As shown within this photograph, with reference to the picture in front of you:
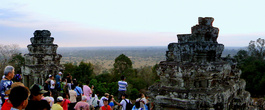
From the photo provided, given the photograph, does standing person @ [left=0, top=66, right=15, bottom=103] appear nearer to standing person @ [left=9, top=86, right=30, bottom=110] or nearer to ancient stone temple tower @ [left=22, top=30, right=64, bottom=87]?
standing person @ [left=9, top=86, right=30, bottom=110]

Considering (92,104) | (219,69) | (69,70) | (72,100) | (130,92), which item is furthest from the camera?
(69,70)

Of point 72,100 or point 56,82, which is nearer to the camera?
point 72,100

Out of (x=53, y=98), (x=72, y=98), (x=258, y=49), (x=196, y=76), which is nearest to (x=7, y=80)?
(x=53, y=98)

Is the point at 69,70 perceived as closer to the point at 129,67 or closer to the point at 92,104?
the point at 129,67

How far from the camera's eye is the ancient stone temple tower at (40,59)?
8281 mm

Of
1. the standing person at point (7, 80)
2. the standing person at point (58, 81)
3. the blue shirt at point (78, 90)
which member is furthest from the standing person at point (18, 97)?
the standing person at point (58, 81)

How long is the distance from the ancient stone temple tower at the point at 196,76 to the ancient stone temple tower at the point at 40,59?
5610 millimetres

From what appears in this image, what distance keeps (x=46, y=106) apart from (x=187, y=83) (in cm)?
241

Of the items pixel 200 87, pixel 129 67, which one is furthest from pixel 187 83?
pixel 129 67

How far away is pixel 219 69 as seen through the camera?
3.80 m

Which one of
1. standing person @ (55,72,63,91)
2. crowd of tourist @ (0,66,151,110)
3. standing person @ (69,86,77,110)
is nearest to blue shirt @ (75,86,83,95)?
crowd of tourist @ (0,66,151,110)

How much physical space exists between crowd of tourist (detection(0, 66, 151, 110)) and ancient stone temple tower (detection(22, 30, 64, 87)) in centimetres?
49

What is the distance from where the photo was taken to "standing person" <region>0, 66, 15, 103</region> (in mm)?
4582

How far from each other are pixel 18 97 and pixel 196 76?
284 cm
